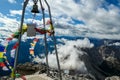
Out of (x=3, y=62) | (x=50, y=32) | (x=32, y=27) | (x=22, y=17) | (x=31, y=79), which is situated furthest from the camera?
(x=31, y=79)

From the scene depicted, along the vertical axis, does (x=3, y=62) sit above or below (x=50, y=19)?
below

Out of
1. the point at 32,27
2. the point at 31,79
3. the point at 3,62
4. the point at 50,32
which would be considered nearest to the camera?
the point at 32,27

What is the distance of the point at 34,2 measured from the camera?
622 inches

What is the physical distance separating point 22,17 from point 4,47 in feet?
13.1

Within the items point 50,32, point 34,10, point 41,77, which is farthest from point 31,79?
point 34,10

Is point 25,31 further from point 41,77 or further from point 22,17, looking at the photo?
point 41,77

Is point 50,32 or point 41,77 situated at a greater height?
point 50,32

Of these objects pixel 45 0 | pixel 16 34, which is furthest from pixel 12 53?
pixel 45 0

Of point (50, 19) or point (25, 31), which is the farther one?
point (50, 19)

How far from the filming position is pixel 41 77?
93.4 ft

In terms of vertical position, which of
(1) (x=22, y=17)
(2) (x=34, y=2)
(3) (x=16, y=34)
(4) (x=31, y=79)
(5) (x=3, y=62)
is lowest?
(4) (x=31, y=79)

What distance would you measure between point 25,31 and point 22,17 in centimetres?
239

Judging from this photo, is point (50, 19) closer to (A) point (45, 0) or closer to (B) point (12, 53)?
(A) point (45, 0)

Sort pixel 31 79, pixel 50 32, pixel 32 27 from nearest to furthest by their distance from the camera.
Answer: pixel 32 27 < pixel 50 32 < pixel 31 79
